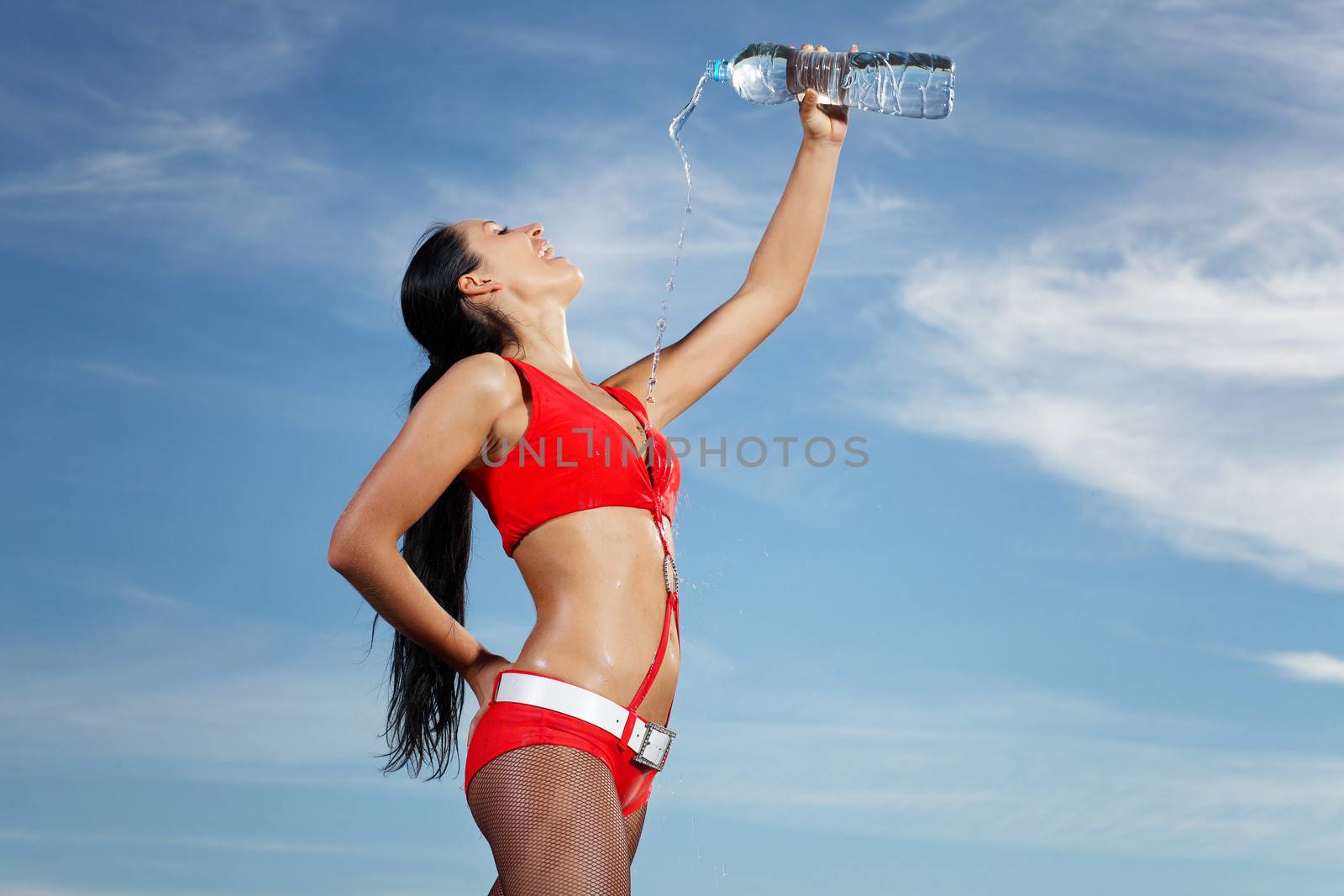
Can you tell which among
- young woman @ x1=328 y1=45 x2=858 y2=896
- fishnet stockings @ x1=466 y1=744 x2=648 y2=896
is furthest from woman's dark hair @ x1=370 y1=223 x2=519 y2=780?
fishnet stockings @ x1=466 y1=744 x2=648 y2=896

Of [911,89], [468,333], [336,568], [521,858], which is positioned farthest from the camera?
[911,89]

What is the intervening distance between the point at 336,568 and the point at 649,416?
1351 mm

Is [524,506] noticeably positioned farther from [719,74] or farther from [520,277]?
[719,74]

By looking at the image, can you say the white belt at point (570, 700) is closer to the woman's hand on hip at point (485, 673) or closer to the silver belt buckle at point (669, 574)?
the woman's hand on hip at point (485, 673)

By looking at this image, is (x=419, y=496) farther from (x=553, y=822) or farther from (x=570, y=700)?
(x=553, y=822)

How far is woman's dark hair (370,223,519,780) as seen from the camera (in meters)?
3.94

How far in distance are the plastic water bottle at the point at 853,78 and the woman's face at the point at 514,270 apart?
47.7 inches

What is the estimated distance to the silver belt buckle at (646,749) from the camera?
334 centimetres

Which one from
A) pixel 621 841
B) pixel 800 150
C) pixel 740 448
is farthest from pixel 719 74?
pixel 621 841

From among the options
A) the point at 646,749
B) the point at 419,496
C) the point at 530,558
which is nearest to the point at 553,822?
the point at 646,749

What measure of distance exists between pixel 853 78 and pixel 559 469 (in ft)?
6.77

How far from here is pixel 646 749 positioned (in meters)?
3.36

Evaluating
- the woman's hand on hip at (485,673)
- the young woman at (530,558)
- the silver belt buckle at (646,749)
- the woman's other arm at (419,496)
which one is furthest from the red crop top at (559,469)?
the silver belt buckle at (646,749)

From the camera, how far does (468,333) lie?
3.96 m
